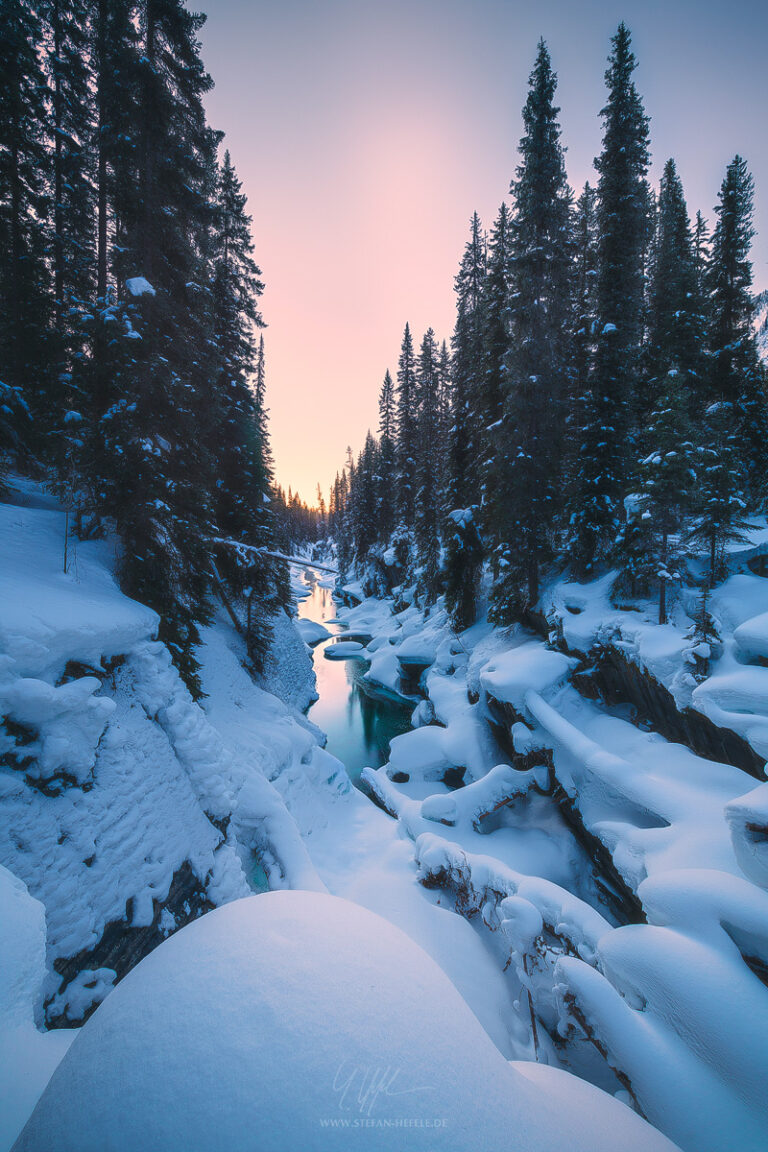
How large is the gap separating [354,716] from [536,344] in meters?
16.9

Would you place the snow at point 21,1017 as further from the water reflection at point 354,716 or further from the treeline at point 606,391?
the treeline at point 606,391

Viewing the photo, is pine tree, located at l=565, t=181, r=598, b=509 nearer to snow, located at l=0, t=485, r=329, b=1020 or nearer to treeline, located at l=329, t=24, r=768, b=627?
treeline, located at l=329, t=24, r=768, b=627

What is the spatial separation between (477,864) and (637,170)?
2272 centimetres

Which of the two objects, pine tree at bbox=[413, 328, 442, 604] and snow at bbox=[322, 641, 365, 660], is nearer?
pine tree at bbox=[413, 328, 442, 604]

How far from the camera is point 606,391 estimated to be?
12.9 m

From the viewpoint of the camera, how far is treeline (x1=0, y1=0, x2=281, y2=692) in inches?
266

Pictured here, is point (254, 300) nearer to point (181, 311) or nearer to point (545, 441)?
point (181, 311)

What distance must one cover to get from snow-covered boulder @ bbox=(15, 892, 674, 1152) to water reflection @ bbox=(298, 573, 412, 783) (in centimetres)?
1138

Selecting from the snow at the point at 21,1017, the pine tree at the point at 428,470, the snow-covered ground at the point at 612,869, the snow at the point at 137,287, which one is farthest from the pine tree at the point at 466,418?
the snow at the point at 21,1017

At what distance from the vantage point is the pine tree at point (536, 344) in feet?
41.1

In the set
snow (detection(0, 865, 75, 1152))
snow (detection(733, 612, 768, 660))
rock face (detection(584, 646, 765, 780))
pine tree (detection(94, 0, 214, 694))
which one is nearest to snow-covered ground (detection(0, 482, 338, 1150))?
snow (detection(0, 865, 75, 1152))

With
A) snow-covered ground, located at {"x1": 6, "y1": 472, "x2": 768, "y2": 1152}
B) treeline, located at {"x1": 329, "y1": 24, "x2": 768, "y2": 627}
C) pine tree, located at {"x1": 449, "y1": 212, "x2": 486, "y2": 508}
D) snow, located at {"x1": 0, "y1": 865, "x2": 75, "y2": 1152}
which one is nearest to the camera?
snow, located at {"x1": 0, "y1": 865, "x2": 75, "y2": 1152}

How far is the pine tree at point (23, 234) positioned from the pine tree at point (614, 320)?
15.0 m

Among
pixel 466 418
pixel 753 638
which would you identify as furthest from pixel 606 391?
pixel 753 638
